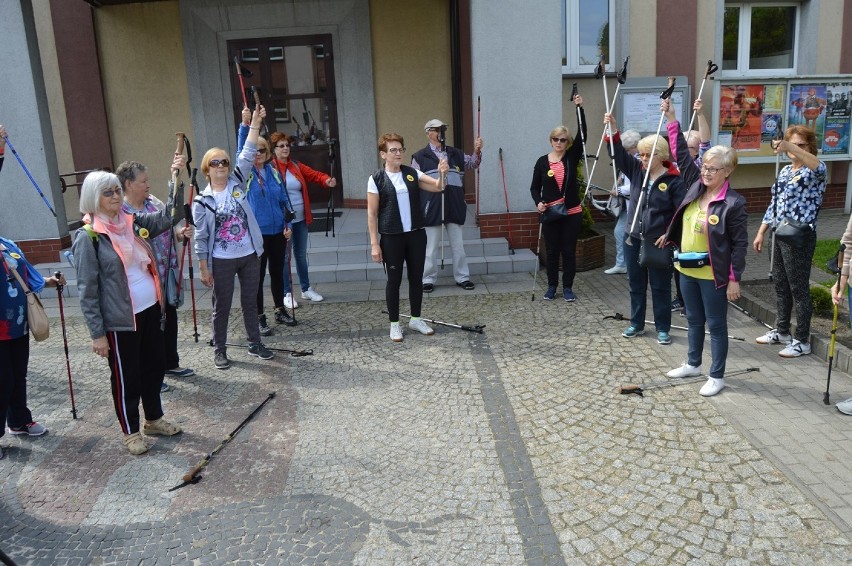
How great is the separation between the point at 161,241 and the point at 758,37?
1062 centimetres

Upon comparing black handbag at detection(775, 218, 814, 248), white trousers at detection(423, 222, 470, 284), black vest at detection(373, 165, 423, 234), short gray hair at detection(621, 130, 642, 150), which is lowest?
white trousers at detection(423, 222, 470, 284)

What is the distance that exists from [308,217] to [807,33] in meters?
9.07

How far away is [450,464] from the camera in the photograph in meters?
4.18

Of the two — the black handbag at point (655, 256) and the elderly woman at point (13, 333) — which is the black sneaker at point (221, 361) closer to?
the elderly woman at point (13, 333)

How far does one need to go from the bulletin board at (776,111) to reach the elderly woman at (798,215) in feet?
18.7

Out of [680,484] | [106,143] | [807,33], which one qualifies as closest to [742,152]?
[807,33]

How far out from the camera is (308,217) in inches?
298

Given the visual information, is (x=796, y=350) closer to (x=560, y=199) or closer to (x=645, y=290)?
(x=645, y=290)

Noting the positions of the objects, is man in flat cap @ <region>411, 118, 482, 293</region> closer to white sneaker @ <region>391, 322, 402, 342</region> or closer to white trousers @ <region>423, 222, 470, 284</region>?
white trousers @ <region>423, 222, 470, 284</region>

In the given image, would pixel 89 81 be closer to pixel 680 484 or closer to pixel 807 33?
pixel 680 484

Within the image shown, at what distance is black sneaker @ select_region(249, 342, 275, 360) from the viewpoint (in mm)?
6090

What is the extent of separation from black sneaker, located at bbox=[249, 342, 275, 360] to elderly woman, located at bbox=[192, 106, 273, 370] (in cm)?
25

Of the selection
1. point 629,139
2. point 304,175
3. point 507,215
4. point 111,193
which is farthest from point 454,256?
point 111,193

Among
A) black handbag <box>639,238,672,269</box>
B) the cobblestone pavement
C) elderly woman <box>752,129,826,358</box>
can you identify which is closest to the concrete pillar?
the cobblestone pavement
